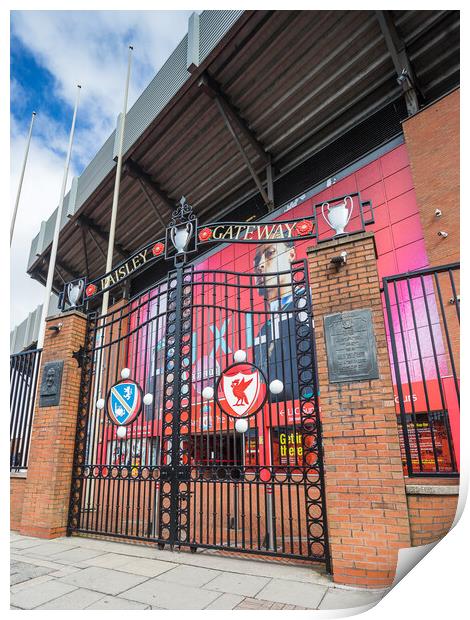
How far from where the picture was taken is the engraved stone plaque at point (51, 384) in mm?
5926

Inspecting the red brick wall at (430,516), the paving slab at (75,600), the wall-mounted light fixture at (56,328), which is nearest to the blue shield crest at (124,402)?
the wall-mounted light fixture at (56,328)

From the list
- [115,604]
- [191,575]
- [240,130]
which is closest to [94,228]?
[240,130]

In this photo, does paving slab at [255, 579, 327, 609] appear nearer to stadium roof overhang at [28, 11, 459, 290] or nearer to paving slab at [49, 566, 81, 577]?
paving slab at [49, 566, 81, 577]

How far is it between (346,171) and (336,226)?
7.85 metres

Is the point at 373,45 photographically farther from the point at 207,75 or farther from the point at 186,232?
the point at 186,232

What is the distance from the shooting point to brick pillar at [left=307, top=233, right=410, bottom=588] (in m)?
3.21

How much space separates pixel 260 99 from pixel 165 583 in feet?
40.8

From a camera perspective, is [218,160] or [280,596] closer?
[280,596]

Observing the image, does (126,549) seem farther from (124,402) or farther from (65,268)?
(65,268)

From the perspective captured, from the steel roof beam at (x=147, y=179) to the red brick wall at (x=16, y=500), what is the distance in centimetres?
1121

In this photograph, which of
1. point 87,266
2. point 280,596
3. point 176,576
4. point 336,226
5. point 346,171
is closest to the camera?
point 280,596

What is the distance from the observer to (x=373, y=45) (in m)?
9.98

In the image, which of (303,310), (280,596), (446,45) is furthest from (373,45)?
(280,596)

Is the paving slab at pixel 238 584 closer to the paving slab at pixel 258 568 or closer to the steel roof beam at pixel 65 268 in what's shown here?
the paving slab at pixel 258 568
